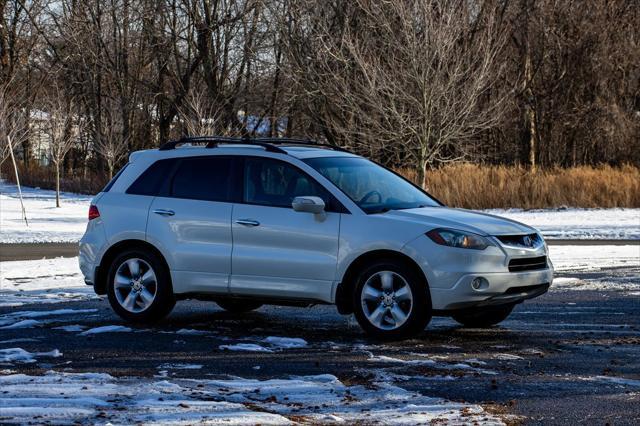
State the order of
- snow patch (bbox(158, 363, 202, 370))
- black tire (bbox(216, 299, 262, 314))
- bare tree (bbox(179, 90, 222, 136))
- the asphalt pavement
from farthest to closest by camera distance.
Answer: bare tree (bbox(179, 90, 222, 136)) → black tire (bbox(216, 299, 262, 314)) → snow patch (bbox(158, 363, 202, 370)) → the asphalt pavement

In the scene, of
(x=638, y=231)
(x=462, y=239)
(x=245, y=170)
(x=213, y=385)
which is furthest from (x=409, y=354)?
(x=638, y=231)

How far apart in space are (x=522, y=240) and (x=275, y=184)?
7.63ft

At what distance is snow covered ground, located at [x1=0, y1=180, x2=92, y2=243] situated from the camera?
28.7m

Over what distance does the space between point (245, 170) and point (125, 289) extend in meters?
1.67

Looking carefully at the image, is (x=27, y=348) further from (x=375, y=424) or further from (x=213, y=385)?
(x=375, y=424)

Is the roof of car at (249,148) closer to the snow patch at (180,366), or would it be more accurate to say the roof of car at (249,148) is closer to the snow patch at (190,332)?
the snow patch at (190,332)

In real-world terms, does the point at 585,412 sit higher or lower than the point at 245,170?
lower

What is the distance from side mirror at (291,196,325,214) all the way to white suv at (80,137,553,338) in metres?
0.01

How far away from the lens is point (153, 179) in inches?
449

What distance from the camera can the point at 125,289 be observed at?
36.8 feet

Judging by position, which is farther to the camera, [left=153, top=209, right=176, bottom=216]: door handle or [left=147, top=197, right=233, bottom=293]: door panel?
[left=153, top=209, right=176, bottom=216]: door handle

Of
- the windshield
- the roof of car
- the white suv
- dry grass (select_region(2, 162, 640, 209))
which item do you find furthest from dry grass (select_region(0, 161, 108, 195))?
the windshield

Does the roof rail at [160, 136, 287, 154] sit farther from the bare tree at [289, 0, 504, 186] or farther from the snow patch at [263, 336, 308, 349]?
the bare tree at [289, 0, 504, 186]

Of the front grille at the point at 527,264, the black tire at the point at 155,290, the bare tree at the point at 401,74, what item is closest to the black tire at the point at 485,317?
the front grille at the point at 527,264
